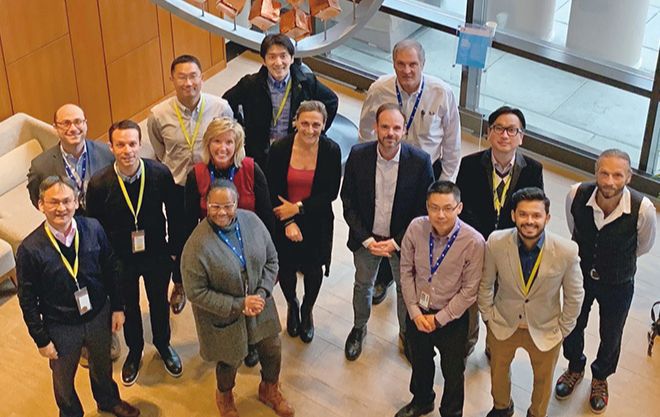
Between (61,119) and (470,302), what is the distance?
2095 millimetres

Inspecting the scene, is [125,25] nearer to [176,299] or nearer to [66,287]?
[176,299]

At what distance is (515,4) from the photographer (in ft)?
23.1

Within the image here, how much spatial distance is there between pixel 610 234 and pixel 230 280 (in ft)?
5.72

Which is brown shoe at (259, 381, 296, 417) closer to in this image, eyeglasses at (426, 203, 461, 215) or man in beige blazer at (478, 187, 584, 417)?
man in beige blazer at (478, 187, 584, 417)

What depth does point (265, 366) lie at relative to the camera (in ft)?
16.1

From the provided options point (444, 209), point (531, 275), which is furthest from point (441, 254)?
point (531, 275)

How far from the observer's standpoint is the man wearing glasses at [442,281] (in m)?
4.35

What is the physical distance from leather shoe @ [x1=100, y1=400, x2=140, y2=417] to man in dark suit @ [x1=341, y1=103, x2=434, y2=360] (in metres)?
1.39

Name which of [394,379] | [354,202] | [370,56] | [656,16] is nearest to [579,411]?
[394,379]

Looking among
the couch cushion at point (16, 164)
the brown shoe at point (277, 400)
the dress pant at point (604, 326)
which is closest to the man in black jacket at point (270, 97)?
the brown shoe at point (277, 400)

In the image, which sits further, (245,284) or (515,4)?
(515,4)

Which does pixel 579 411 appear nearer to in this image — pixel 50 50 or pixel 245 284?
pixel 245 284

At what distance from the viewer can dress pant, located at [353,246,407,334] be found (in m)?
5.09

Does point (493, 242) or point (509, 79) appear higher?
point (493, 242)
